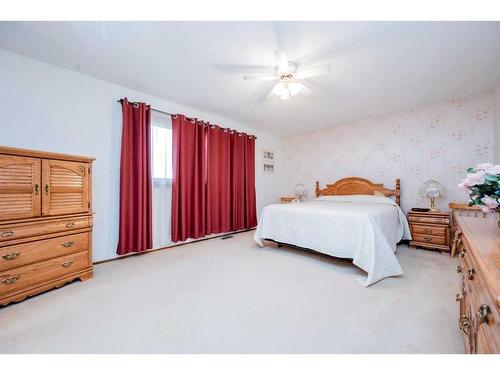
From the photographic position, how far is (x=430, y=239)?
307 cm

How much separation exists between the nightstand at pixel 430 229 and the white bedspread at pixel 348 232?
4.7 inches

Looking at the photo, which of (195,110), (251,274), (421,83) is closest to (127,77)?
(195,110)

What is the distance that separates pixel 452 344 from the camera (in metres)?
1.24

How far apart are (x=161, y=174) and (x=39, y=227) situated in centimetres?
162

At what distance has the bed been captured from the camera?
215 cm

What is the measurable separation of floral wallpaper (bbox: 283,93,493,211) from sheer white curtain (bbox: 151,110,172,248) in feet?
10.7

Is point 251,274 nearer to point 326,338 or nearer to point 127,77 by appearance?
point 326,338

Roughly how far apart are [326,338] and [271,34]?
92.7 inches

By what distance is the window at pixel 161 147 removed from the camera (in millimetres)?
3203

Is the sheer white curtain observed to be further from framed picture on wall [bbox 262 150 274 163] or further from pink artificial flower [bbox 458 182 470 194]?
pink artificial flower [bbox 458 182 470 194]

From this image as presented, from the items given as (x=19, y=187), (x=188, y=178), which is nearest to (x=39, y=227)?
(x=19, y=187)

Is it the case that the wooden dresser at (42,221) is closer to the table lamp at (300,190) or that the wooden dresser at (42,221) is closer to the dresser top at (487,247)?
the dresser top at (487,247)

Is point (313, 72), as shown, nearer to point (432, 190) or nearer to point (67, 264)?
point (432, 190)

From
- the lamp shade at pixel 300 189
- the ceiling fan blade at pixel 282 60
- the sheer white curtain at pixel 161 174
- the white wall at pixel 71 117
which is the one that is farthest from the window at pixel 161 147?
the lamp shade at pixel 300 189
